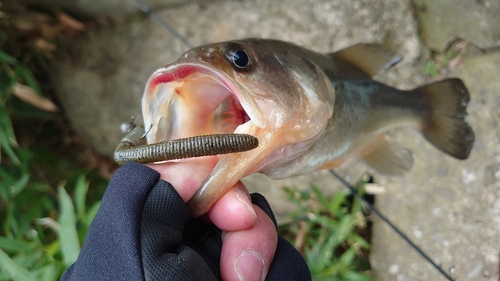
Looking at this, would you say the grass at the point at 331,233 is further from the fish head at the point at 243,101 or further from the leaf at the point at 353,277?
the fish head at the point at 243,101

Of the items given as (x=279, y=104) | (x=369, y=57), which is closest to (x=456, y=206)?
(x=369, y=57)

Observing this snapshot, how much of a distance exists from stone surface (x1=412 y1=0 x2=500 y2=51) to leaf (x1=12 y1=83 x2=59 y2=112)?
248 cm

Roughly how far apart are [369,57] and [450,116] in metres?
0.42

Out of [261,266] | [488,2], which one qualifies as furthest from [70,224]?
[488,2]

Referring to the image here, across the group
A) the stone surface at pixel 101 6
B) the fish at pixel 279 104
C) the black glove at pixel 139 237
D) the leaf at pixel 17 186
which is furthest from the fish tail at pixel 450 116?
the leaf at pixel 17 186

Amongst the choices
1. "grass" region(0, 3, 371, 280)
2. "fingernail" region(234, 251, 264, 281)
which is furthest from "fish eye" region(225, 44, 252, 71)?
"grass" region(0, 3, 371, 280)

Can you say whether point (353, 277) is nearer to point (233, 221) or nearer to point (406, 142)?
point (406, 142)

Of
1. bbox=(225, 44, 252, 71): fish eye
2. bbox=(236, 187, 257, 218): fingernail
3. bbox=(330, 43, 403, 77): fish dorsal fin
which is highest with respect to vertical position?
bbox=(225, 44, 252, 71): fish eye

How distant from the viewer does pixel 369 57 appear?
1538 millimetres

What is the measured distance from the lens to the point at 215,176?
97 centimetres

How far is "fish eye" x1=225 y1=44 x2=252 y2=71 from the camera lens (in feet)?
3.45

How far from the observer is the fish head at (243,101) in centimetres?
98

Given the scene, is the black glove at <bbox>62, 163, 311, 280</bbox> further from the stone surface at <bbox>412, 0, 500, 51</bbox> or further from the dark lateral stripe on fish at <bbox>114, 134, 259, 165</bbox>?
the stone surface at <bbox>412, 0, 500, 51</bbox>

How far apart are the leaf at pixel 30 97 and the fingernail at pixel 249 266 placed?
228cm
